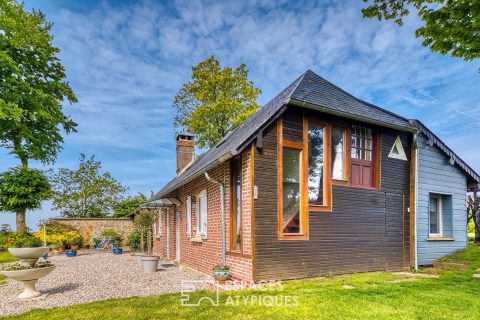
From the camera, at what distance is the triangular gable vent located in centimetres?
931

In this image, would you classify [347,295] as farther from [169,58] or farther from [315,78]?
[169,58]

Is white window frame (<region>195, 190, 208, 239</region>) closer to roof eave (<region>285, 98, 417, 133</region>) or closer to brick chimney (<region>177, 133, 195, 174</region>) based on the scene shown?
roof eave (<region>285, 98, 417, 133</region>)

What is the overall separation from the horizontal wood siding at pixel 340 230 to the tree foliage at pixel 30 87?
1526cm

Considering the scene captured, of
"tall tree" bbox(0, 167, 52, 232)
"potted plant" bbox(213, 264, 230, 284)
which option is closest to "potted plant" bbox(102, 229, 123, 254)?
"tall tree" bbox(0, 167, 52, 232)

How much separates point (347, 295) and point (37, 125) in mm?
22733

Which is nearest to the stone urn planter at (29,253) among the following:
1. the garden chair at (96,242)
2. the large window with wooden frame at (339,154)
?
the large window with wooden frame at (339,154)

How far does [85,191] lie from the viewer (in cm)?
2633

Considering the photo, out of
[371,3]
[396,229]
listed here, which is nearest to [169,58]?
[371,3]

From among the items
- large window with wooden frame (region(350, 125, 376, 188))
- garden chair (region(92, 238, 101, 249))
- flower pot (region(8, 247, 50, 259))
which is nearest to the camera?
flower pot (region(8, 247, 50, 259))

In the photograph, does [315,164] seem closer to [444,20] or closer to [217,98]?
[444,20]

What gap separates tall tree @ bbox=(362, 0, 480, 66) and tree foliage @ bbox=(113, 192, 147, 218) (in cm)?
2330

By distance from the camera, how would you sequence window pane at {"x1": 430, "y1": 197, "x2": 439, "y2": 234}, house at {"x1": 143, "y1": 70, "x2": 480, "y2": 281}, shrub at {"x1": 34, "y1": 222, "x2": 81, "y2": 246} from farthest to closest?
shrub at {"x1": 34, "y1": 222, "x2": 81, "y2": 246} < window pane at {"x1": 430, "y1": 197, "x2": 439, "y2": 234} < house at {"x1": 143, "y1": 70, "x2": 480, "y2": 281}

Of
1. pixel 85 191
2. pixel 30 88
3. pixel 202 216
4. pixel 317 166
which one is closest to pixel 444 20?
pixel 317 166

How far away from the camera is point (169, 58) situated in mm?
14352
